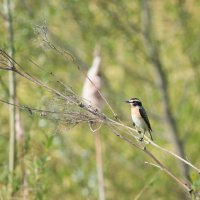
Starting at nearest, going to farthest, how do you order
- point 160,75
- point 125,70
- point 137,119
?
point 137,119 → point 160,75 → point 125,70

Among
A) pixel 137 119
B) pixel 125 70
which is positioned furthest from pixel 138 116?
pixel 125 70

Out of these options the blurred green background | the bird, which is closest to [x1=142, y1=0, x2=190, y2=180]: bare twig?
the blurred green background

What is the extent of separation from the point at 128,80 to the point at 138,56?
1.35 m

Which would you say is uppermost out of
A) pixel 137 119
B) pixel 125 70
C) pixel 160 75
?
pixel 125 70

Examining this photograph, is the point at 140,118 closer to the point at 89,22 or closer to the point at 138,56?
the point at 89,22

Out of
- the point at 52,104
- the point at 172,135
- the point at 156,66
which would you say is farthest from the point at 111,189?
the point at 52,104

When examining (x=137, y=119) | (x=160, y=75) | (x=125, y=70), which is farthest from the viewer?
(x=125, y=70)

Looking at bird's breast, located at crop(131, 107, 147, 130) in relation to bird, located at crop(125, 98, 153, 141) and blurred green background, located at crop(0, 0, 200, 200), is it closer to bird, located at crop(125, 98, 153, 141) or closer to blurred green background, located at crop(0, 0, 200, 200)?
bird, located at crop(125, 98, 153, 141)

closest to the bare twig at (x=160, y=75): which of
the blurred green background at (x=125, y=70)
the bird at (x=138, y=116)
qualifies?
the blurred green background at (x=125, y=70)

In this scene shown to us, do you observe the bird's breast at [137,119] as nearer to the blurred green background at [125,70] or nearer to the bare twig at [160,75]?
the blurred green background at [125,70]

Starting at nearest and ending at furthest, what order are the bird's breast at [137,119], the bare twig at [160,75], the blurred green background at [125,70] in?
1. the bird's breast at [137,119]
2. the blurred green background at [125,70]
3. the bare twig at [160,75]

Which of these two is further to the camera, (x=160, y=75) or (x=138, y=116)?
(x=160, y=75)

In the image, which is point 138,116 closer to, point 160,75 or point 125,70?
point 160,75

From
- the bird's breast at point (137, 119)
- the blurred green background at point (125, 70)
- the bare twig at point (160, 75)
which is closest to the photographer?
the bird's breast at point (137, 119)
